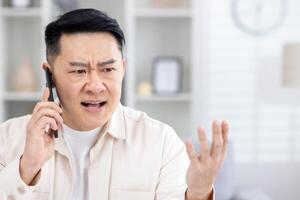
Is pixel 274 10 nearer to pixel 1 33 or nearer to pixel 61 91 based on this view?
pixel 1 33

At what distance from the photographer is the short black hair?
5.14 feet

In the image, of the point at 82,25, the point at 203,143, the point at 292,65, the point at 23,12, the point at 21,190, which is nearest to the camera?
the point at 203,143

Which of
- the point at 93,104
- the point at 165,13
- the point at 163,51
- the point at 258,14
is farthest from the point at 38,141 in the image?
the point at 258,14

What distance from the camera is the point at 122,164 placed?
170 centimetres

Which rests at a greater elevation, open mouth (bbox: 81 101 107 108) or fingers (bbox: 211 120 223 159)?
open mouth (bbox: 81 101 107 108)

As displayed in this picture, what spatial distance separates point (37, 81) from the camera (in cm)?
368

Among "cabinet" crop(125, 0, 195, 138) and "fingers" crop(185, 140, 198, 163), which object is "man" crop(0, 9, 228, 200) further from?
"cabinet" crop(125, 0, 195, 138)

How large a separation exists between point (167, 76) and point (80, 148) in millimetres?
1960

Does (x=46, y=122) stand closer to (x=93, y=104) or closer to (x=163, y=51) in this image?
(x=93, y=104)

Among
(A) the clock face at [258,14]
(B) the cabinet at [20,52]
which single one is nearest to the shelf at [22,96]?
(B) the cabinet at [20,52]

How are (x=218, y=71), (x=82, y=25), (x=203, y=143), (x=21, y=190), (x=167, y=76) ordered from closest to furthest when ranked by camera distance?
(x=203, y=143) → (x=21, y=190) → (x=82, y=25) → (x=167, y=76) → (x=218, y=71)

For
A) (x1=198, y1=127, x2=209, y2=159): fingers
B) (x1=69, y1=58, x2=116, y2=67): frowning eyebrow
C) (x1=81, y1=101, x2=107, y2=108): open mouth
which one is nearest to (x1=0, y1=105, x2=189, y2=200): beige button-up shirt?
(x1=81, y1=101, x2=107, y2=108): open mouth

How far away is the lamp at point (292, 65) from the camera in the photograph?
3.16 meters

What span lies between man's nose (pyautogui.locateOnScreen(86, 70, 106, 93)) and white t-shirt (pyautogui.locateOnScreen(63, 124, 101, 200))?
0.21m
